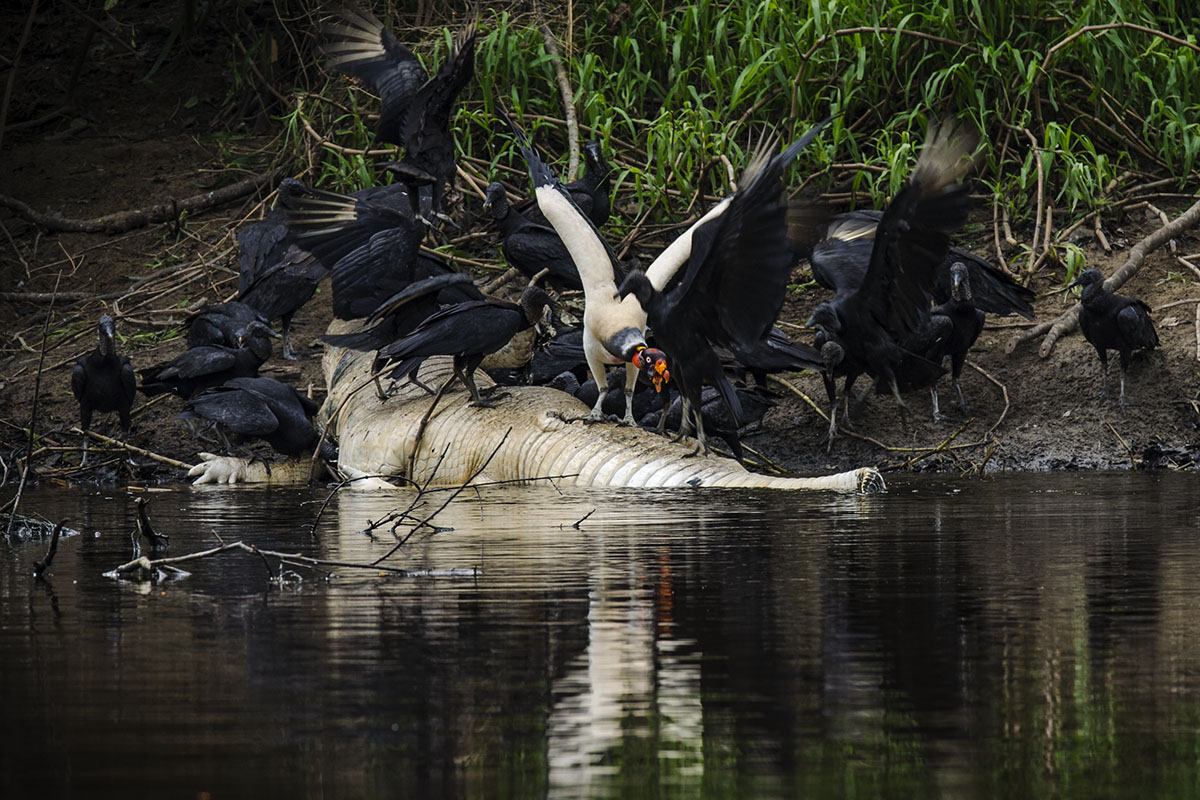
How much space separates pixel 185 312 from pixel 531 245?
129 inches

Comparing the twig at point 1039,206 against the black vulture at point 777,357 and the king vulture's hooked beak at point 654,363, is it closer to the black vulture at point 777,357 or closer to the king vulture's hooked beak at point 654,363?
the black vulture at point 777,357

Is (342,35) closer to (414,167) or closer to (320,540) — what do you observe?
(414,167)

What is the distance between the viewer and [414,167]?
10531 millimetres

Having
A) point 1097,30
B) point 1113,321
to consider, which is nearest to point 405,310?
point 1113,321

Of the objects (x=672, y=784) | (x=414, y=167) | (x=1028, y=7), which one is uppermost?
(x=1028, y=7)

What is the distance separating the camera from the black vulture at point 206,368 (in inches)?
384

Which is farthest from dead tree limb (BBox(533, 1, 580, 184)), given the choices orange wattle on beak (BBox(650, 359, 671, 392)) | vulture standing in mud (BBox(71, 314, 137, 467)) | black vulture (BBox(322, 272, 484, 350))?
orange wattle on beak (BBox(650, 359, 671, 392))

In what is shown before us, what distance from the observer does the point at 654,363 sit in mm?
8078

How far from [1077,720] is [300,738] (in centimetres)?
130

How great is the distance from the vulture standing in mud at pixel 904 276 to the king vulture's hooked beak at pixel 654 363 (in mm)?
1238

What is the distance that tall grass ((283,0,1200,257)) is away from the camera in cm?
1130

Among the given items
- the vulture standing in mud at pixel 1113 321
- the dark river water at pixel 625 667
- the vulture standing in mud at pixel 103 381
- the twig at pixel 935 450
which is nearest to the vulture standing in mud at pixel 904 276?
the twig at pixel 935 450

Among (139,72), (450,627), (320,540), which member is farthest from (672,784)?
(139,72)

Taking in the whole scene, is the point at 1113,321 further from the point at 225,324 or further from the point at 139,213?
the point at 139,213
